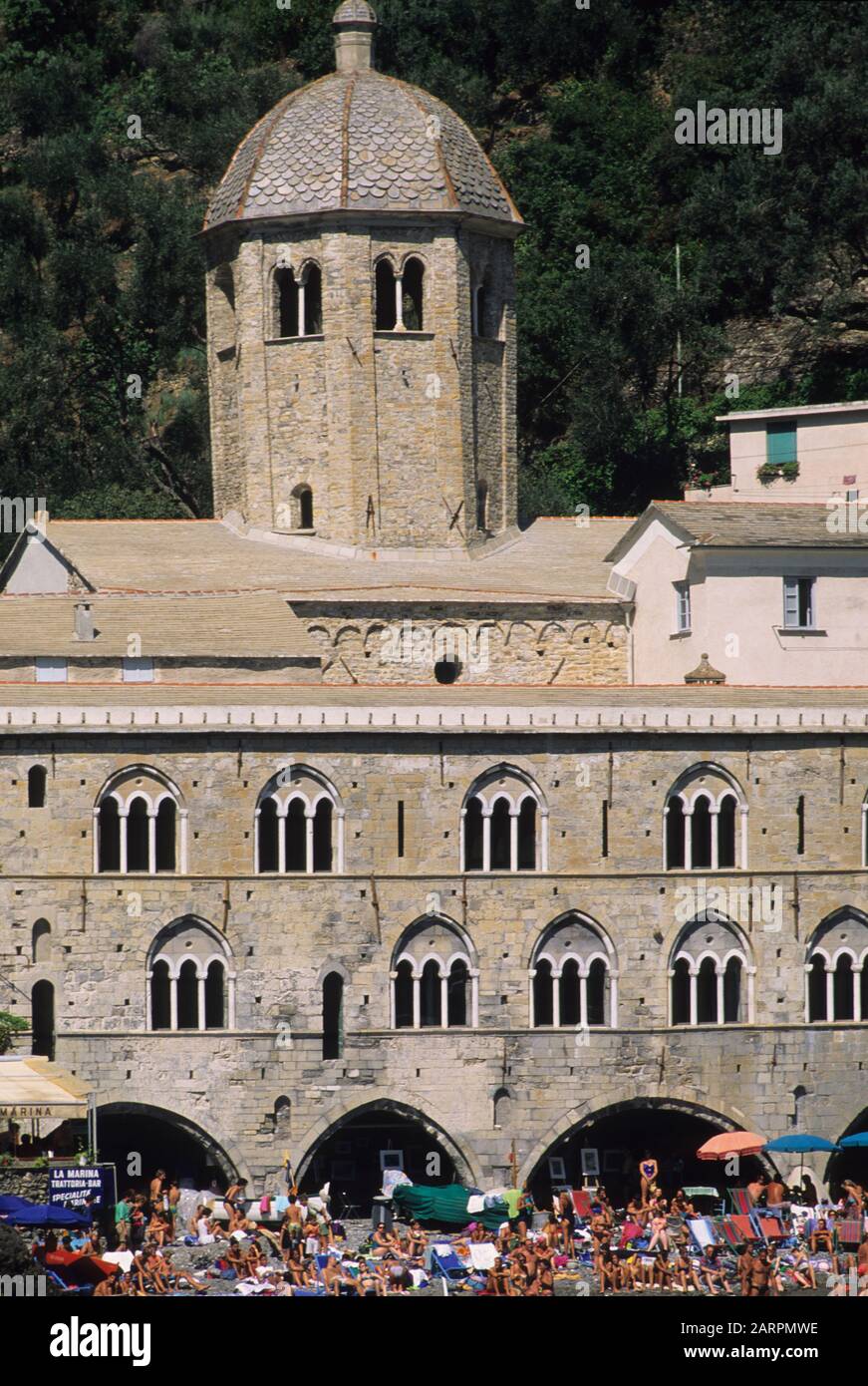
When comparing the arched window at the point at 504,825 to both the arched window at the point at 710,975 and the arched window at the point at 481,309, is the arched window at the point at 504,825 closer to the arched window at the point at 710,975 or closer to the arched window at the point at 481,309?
the arched window at the point at 710,975

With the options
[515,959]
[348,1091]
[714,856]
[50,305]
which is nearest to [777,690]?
[714,856]

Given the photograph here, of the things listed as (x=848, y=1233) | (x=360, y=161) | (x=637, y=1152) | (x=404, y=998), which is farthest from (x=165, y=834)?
(x=360, y=161)

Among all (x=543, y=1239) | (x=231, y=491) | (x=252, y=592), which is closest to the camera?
(x=543, y=1239)

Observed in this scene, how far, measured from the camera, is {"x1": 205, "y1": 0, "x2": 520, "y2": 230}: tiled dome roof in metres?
70.4

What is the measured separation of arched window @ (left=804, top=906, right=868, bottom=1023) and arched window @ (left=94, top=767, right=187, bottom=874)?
42.5 feet

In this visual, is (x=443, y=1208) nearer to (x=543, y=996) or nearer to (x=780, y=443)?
(x=543, y=996)

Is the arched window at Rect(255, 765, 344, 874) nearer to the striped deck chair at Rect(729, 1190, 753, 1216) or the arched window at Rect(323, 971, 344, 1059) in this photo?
the arched window at Rect(323, 971, 344, 1059)

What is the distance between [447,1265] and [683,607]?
20295 mm

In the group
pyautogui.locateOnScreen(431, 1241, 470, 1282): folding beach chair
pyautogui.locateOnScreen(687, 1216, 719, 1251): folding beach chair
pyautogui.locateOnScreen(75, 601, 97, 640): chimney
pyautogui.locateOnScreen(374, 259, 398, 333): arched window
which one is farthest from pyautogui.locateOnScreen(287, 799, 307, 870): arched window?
pyautogui.locateOnScreen(374, 259, 398, 333): arched window

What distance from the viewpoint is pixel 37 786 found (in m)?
58.2

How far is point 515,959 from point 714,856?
15.0 ft
